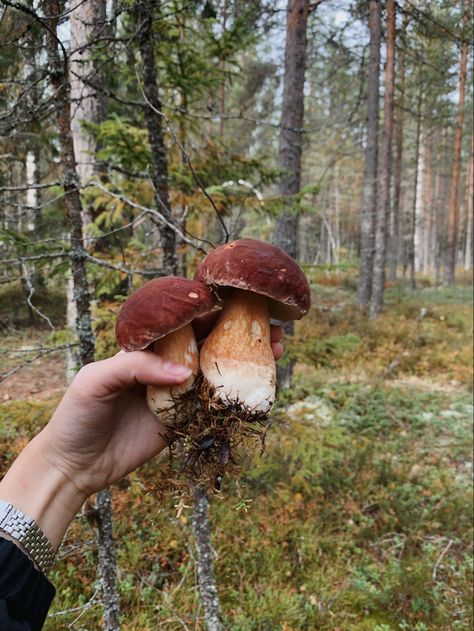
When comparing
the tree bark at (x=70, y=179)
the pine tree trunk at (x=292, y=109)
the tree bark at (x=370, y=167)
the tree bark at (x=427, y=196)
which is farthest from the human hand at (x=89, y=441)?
the tree bark at (x=427, y=196)

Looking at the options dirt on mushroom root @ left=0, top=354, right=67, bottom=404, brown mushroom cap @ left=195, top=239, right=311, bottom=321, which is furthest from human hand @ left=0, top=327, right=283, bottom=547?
dirt on mushroom root @ left=0, top=354, right=67, bottom=404

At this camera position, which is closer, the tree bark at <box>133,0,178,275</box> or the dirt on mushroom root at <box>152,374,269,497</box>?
the dirt on mushroom root at <box>152,374,269,497</box>

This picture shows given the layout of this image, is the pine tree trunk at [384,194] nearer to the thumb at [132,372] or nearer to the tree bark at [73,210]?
the tree bark at [73,210]

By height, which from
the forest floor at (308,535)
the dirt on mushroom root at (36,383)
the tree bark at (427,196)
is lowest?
the forest floor at (308,535)

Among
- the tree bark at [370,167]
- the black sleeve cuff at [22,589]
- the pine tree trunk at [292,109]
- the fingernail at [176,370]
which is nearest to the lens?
the black sleeve cuff at [22,589]

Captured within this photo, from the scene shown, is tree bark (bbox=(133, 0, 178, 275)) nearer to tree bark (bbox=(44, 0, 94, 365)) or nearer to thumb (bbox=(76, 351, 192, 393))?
tree bark (bbox=(44, 0, 94, 365))

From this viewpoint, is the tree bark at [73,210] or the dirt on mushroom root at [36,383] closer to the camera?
the tree bark at [73,210]
